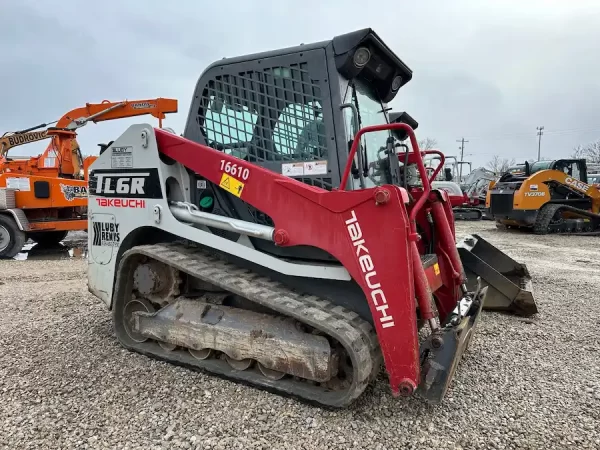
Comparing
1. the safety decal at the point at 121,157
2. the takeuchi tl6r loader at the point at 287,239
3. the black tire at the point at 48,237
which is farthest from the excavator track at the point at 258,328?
the black tire at the point at 48,237

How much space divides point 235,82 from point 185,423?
99.1 inches

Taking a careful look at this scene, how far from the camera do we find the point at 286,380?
2.99 meters

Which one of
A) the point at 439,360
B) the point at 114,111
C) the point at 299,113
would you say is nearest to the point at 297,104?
the point at 299,113

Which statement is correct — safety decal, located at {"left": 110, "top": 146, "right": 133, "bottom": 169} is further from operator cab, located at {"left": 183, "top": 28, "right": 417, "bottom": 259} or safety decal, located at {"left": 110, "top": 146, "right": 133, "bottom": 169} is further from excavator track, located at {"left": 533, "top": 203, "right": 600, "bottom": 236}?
excavator track, located at {"left": 533, "top": 203, "right": 600, "bottom": 236}

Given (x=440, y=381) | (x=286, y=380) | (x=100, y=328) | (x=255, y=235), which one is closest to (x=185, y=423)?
(x=286, y=380)

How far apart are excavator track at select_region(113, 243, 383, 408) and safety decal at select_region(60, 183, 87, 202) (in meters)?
6.87

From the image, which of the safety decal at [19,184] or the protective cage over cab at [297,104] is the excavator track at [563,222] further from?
the safety decal at [19,184]

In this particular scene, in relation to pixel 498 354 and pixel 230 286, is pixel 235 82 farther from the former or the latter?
pixel 498 354

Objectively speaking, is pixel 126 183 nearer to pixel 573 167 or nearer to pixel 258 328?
pixel 258 328

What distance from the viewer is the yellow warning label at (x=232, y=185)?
3227 mm

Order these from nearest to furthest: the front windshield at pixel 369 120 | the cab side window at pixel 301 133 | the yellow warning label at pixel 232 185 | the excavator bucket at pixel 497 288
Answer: the yellow warning label at pixel 232 185 → the cab side window at pixel 301 133 → the front windshield at pixel 369 120 → the excavator bucket at pixel 497 288

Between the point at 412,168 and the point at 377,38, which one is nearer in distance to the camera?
the point at 377,38

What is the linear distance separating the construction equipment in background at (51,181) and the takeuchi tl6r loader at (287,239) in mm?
6347

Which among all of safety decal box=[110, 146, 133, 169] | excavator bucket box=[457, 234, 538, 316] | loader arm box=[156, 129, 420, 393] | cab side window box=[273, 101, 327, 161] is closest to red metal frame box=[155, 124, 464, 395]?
loader arm box=[156, 129, 420, 393]
